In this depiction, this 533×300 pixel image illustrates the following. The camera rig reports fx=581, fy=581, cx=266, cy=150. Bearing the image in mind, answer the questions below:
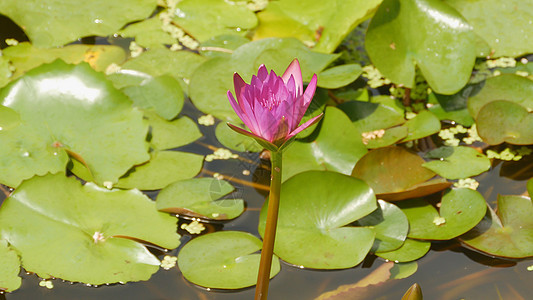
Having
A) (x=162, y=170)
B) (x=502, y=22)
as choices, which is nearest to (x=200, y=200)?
(x=162, y=170)

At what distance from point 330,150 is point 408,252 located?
0.57m

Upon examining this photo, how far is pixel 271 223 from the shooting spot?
1614 millimetres

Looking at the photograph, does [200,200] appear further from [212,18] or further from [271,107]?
[212,18]

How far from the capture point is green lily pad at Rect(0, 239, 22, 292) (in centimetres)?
204

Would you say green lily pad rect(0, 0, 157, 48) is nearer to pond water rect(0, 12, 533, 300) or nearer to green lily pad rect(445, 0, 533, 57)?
pond water rect(0, 12, 533, 300)

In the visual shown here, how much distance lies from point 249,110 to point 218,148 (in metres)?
1.26

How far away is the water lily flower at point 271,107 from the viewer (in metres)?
1.40

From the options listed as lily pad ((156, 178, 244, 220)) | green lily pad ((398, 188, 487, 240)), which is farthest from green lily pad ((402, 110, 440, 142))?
lily pad ((156, 178, 244, 220))

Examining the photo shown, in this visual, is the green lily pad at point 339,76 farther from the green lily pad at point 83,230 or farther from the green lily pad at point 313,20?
the green lily pad at point 83,230

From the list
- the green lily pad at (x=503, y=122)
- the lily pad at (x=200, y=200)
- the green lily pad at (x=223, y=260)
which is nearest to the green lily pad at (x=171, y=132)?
the lily pad at (x=200, y=200)

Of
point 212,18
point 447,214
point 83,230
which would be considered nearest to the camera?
point 83,230

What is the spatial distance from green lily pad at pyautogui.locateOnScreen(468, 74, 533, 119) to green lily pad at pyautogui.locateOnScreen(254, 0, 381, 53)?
2.26 feet

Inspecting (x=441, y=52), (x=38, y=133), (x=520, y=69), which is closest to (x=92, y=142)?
(x=38, y=133)

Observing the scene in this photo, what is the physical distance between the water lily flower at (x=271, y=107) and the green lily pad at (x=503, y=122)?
148 cm
